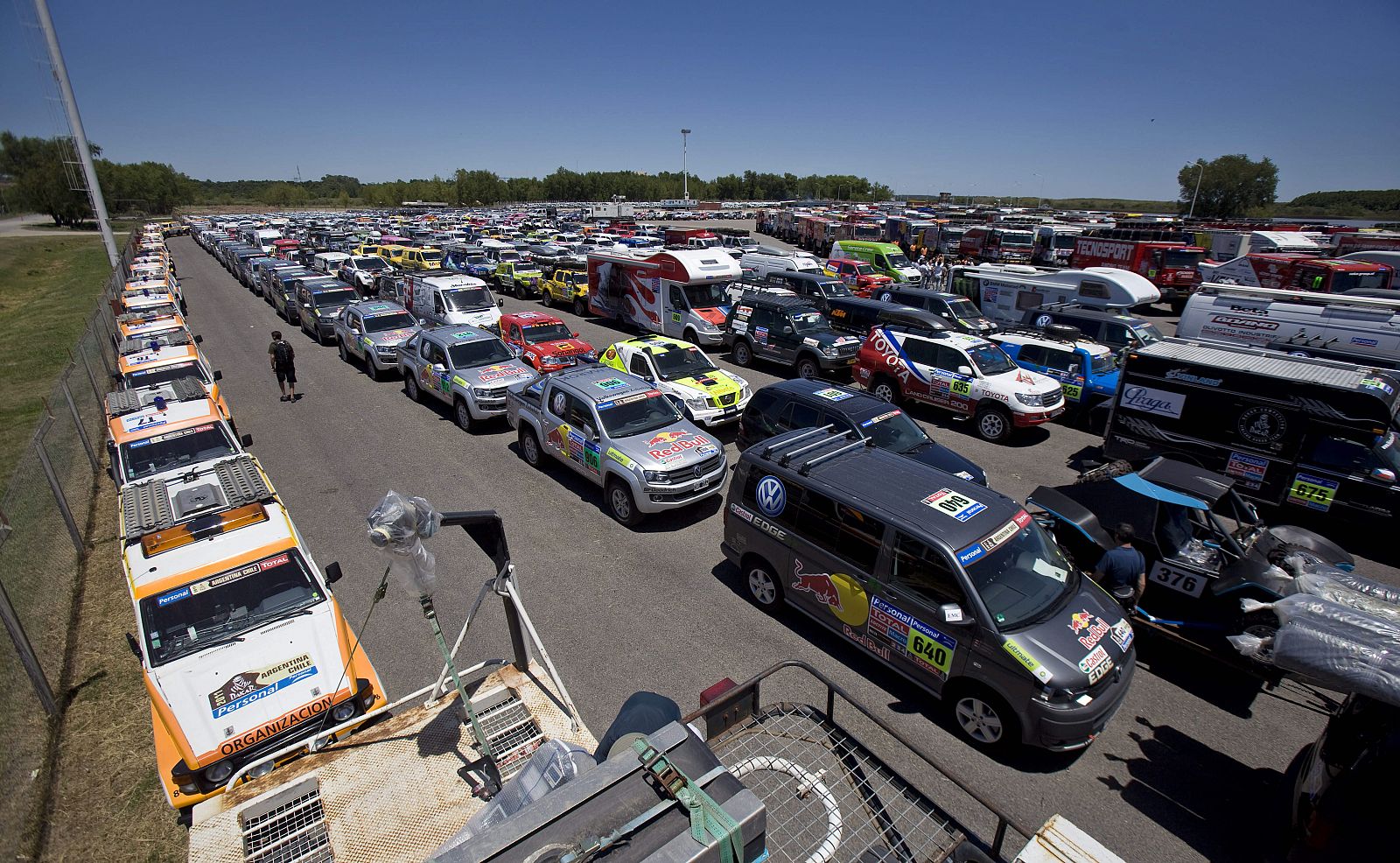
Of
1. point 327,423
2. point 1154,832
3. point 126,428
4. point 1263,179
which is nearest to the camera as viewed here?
point 1154,832

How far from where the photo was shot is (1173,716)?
6.01 meters

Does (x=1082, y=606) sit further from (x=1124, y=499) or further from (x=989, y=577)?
(x=1124, y=499)

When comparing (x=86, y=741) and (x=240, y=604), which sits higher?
(x=240, y=604)

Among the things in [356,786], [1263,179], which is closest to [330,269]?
[356,786]

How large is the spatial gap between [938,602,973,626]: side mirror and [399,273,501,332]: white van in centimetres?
1583

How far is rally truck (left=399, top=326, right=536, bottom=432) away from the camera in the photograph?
42.5 feet

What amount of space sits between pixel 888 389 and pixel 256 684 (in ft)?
41.4

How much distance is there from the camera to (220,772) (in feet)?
16.2

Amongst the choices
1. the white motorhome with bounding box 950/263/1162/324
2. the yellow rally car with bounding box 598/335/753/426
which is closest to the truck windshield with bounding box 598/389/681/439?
the yellow rally car with bounding box 598/335/753/426

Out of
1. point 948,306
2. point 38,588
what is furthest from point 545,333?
point 948,306

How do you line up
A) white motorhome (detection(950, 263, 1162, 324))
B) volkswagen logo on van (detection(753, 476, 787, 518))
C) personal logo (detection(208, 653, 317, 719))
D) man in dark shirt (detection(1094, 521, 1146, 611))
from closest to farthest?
personal logo (detection(208, 653, 317, 719)), man in dark shirt (detection(1094, 521, 1146, 611)), volkswagen logo on van (detection(753, 476, 787, 518)), white motorhome (detection(950, 263, 1162, 324))

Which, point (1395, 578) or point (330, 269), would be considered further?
point (330, 269)

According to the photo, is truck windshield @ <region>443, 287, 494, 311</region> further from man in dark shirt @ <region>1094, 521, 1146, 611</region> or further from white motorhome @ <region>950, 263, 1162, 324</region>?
man in dark shirt @ <region>1094, 521, 1146, 611</region>

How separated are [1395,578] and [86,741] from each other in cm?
1558
